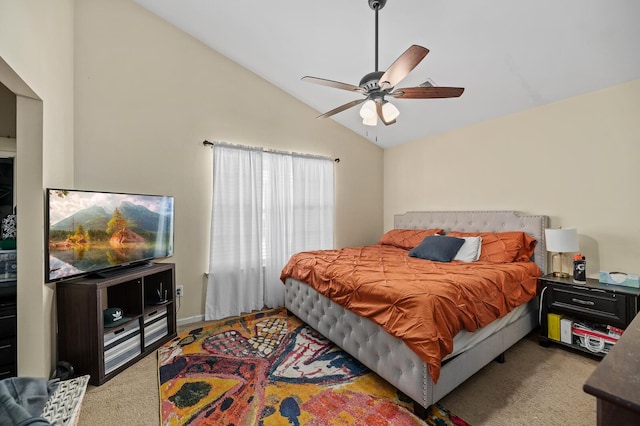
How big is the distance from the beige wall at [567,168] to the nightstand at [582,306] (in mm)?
465

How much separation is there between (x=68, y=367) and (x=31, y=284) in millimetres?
650

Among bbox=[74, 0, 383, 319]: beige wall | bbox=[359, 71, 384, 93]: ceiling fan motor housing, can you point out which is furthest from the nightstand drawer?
bbox=[74, 0, 383, 319]: beige wall

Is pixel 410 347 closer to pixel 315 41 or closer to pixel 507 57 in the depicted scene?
pixel 507 57

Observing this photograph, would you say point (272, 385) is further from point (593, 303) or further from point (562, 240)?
point (562, 240)

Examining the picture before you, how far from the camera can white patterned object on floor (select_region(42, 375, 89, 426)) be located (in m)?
1.41

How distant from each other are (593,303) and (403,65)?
2.49 m

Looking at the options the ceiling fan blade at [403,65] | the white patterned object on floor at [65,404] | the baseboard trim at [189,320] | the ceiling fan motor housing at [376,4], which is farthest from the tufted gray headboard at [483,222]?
the white patterned object on floor at [65,404]

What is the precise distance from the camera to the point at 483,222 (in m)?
3.34

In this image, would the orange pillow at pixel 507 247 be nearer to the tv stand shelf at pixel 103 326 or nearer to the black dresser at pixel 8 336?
the tv stand shelf at pixel 103 326

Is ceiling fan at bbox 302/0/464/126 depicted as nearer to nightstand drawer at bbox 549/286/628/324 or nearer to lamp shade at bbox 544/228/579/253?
lamp shade at bbox 544/228/579/253

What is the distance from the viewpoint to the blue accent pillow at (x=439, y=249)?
9.67 feet

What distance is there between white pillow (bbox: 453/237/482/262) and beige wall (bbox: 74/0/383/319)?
2.36m

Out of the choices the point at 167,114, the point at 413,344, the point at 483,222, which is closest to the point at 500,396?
the point at 413,344

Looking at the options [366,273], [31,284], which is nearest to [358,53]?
[366,273]
